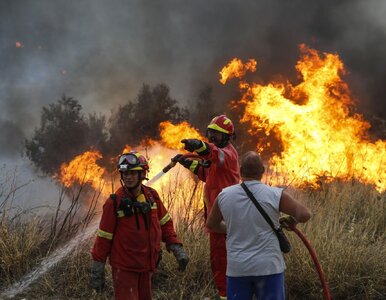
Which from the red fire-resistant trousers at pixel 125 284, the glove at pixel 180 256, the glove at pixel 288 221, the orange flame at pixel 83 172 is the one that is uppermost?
the orange flame at pixel 83 172

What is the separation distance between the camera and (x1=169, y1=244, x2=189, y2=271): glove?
3658mm

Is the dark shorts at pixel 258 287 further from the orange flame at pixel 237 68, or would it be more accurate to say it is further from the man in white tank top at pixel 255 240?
the orange flame at pixel 237 68

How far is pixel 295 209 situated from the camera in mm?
3021

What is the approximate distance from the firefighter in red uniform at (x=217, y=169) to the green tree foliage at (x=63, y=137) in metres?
12.2

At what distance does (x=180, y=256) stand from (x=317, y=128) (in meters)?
7.22

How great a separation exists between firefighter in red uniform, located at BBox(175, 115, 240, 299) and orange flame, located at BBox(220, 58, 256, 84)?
801 cm

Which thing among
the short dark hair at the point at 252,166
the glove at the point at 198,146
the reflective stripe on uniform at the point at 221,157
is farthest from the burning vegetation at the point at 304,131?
the short dark hair at the point at 252,166

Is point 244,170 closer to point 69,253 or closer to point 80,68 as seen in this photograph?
point 69,253

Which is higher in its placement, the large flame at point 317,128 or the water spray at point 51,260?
the large flame at point 317,128

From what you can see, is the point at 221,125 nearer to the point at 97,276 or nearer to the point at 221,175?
the point at 221,175

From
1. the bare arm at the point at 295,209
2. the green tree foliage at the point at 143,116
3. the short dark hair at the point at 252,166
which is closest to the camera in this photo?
the bare arm at the point at 295,209

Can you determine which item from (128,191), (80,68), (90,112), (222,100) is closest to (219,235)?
(128,191)

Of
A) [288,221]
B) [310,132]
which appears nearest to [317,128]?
[310,132]

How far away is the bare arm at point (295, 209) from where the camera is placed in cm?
301
